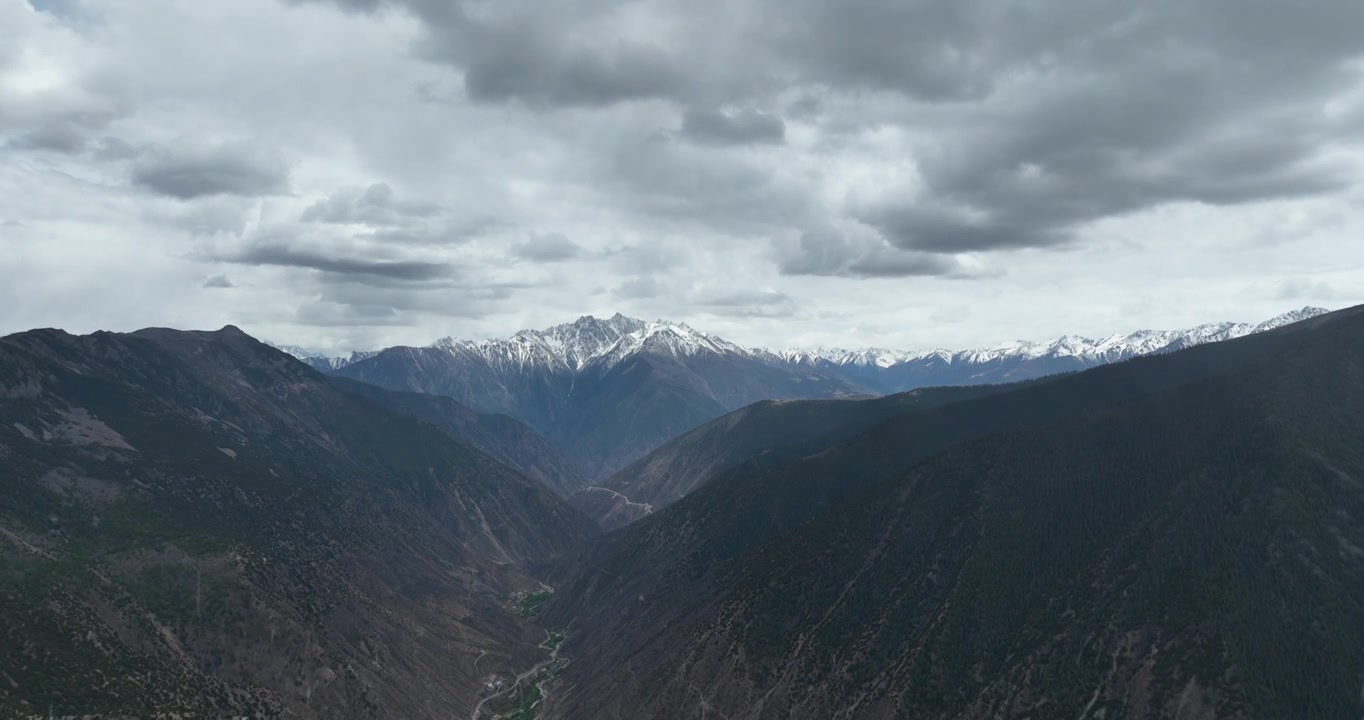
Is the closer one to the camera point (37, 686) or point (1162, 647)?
point (37, 686)

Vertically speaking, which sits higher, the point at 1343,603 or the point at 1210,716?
the point at 1343,603

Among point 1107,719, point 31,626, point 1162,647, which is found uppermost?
point 31,626

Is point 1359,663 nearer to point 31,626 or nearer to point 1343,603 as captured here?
point 1343,603

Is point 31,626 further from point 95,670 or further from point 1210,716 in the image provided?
point 1210,716

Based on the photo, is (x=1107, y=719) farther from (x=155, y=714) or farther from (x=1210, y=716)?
(x=155, y=714)

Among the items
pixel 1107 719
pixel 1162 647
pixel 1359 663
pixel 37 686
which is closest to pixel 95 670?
pixel 37 686

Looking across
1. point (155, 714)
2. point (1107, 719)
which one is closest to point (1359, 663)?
point (1107, 719)

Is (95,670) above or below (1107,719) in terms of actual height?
above

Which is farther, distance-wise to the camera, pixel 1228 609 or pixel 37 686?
pixel 1228 609

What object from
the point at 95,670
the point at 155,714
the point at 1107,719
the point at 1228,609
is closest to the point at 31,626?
the point at 95,670
